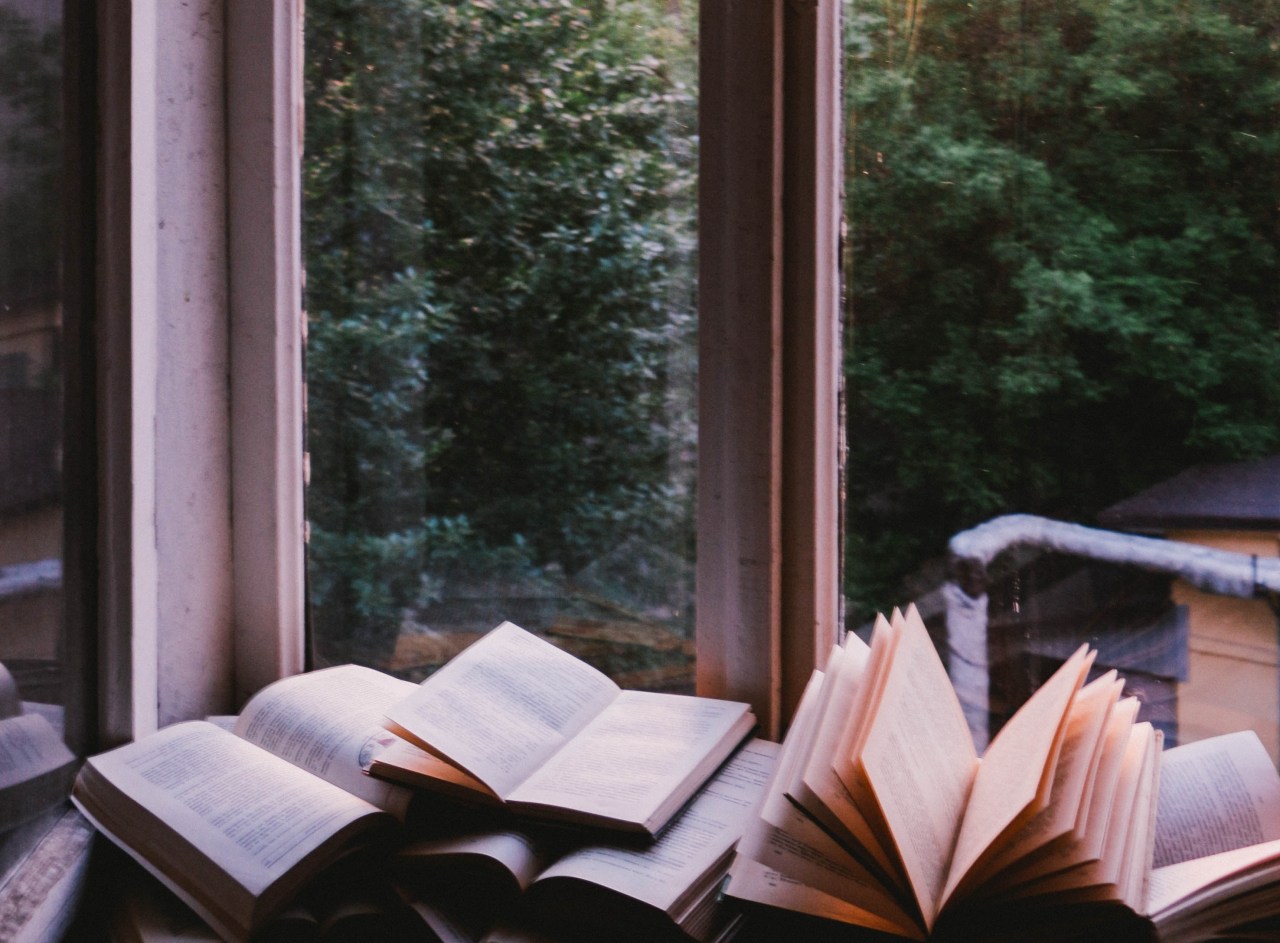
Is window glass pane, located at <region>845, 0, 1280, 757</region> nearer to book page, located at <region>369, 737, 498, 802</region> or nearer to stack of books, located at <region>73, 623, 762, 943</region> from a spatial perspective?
stack of books, located at <region>73, 623, 762, 943</region>

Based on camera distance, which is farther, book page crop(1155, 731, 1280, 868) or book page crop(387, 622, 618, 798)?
book page crop(387, 622, 618, 798)

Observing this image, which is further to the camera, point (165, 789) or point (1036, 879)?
point (165, 789)

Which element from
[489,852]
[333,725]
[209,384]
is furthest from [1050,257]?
[209,384]

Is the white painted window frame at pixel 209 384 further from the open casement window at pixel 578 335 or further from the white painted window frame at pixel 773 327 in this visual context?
the white painted window frame at pixel 773 327

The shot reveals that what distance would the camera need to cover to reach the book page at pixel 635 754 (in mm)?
810

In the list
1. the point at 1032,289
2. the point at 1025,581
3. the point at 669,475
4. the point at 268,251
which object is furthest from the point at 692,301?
the point at 268,251

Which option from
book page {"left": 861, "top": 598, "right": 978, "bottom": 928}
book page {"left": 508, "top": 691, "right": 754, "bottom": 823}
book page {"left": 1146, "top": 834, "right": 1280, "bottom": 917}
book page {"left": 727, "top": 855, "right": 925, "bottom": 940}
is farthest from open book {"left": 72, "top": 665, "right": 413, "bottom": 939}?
book page {"left": 1146, "top": 834, "right": 1280, "bottom": 917}

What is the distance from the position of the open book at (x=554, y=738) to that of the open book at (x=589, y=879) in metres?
0.03

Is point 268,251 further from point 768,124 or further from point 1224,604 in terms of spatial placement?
point 1224,604

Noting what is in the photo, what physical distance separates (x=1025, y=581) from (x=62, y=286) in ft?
3.42

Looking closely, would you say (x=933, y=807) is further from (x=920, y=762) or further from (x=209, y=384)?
(x=209, y=384)

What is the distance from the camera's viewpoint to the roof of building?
0.83 meters

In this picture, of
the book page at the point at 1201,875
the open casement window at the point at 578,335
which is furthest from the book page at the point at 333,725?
the book page at the point at 1201,875

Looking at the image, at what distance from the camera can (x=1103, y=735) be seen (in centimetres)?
71
